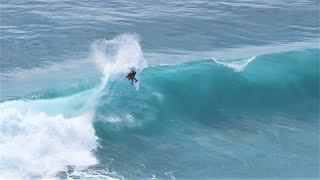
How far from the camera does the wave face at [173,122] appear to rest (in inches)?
402

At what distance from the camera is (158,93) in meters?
13.1

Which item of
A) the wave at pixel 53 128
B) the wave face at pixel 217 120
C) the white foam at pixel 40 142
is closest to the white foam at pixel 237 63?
the wave face at pixel 217 120

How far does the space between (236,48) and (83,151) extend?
629 centimetres

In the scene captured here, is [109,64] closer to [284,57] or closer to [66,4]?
[284,57]

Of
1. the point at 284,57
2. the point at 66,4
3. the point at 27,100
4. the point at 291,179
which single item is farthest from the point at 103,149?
the point at 66,4

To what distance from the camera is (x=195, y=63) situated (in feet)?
46.2

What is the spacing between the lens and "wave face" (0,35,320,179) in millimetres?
10219

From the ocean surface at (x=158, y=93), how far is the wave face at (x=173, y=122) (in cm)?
3

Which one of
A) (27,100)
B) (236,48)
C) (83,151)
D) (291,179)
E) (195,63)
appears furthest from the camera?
(236,48)

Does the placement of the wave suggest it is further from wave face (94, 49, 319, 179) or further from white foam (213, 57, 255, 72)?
white foam (213, 57, 255, 72)

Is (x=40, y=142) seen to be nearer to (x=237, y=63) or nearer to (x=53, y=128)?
(x=53, y=128)

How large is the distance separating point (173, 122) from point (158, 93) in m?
1.02

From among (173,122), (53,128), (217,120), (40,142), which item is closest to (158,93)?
(173,122)

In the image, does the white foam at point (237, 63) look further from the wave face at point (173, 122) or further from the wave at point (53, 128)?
the wave at point (53, 128)
